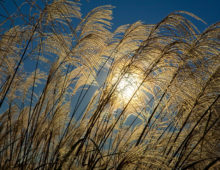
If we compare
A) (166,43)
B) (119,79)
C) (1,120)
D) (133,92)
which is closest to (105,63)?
(119,79)

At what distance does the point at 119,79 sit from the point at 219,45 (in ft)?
3.56

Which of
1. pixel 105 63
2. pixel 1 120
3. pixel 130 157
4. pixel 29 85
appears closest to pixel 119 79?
pixel 105 63

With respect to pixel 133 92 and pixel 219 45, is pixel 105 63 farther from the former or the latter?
pixel 219 45

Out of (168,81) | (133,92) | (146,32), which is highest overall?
(146,32)

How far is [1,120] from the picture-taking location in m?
2.98

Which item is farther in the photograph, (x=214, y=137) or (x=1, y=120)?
(x=1, y=120)

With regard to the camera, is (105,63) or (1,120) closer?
(105,63)

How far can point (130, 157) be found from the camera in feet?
4.31

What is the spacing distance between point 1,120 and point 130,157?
2633mm

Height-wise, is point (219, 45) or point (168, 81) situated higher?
point (219, 45)

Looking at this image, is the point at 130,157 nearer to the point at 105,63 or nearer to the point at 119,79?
the point at 119,79

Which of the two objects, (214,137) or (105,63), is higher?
(105,63)

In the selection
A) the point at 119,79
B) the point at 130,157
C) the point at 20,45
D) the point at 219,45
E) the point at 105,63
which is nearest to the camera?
the point at 130,157

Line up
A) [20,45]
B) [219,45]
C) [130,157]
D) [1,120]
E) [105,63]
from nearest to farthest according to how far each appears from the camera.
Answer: [130,157] < [219,45] < [20,45] < [105,63] < [1,120]
